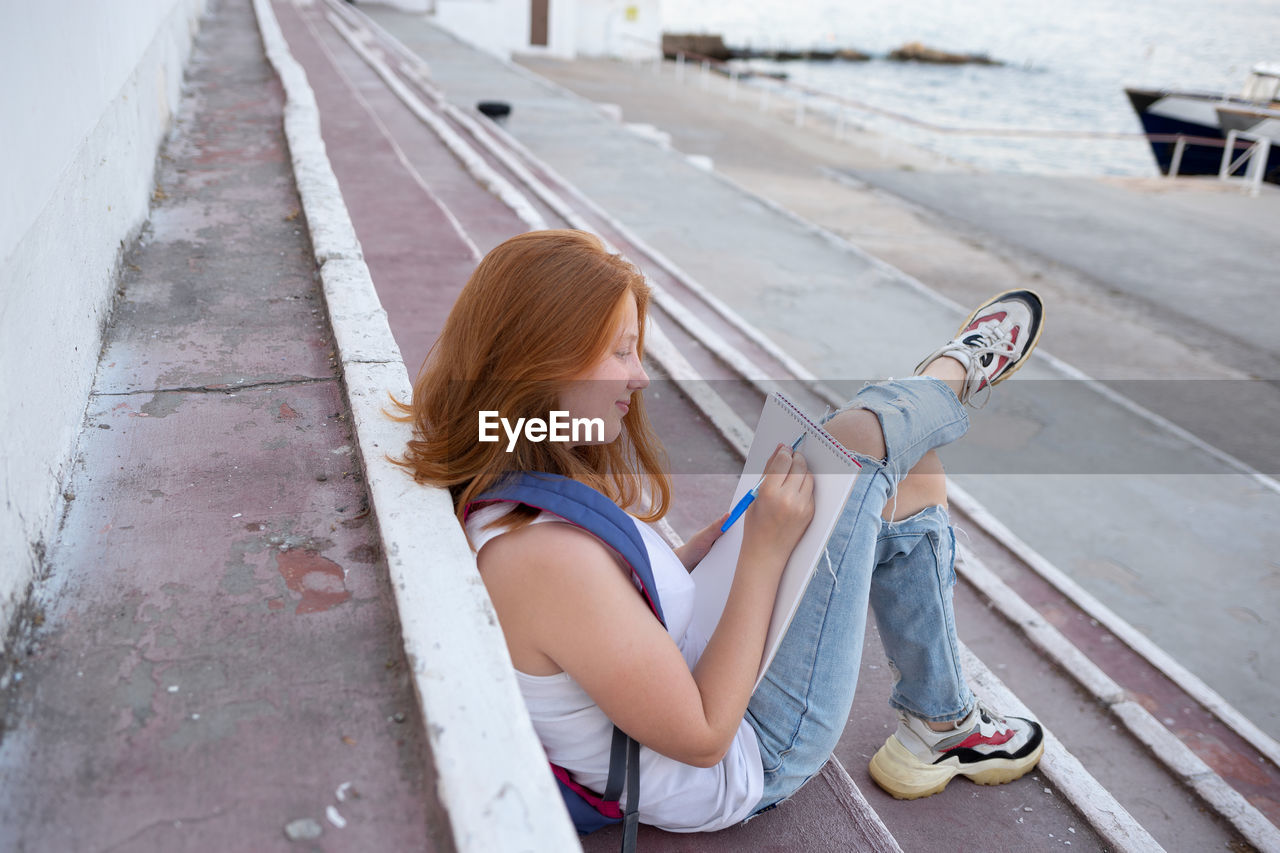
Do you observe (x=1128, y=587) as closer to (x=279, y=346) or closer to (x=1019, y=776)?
(x=1019, y=776)

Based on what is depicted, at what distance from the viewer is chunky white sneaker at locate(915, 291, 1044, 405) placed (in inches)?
90.4

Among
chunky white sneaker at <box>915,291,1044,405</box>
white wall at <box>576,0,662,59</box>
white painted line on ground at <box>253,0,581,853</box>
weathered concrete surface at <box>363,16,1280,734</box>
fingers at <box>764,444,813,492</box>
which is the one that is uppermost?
white wall at <box>576,0,662,59</box>

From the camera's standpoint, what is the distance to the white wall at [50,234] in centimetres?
164

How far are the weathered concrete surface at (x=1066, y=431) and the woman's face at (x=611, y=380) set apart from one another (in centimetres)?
316

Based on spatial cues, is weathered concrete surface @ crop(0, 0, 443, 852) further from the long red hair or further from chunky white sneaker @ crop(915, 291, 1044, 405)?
chunky white sneaker @ crop(915, 291, 1044, 405)

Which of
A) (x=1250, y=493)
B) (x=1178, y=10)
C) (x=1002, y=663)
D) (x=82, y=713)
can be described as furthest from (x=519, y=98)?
(x=1178, y=10)

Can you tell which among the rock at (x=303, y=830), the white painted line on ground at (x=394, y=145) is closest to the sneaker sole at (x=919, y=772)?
the rock at (x=303, y=830)

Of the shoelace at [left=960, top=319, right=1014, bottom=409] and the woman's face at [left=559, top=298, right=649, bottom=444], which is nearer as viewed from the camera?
the woman's face at [left=559, top=298, right=649, bottom=444]

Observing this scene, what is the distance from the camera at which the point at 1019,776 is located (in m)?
2.34

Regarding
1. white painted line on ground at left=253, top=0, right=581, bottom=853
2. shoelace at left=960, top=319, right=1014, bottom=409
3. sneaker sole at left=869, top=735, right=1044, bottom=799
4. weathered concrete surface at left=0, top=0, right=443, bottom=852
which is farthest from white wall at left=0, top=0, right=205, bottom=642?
shoelace at left=960, top=319, right=1014, bottom=409

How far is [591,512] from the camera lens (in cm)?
142

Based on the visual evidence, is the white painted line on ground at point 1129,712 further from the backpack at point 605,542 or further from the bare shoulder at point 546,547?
the bare shoulder at point 546,547

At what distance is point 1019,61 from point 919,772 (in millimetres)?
81459

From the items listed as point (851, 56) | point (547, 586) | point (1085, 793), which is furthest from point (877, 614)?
point (851, 56)
